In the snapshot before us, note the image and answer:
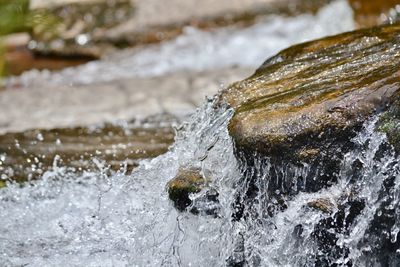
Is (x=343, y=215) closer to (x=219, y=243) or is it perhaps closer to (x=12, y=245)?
(x=219, y=243)

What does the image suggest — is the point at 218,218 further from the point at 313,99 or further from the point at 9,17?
the point at 9,17

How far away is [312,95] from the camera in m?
3.11

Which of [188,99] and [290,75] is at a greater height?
[290,75]

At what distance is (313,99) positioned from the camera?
121 inches

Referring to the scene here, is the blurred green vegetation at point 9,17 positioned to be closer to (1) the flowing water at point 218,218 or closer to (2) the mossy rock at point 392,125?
(1) the flowing water at point 218,218

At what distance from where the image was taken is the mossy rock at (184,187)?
3.18 m

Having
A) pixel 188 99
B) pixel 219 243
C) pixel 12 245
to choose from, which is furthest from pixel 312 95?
pixel 188 99

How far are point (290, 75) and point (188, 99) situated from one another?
209 cm

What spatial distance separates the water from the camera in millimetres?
6617

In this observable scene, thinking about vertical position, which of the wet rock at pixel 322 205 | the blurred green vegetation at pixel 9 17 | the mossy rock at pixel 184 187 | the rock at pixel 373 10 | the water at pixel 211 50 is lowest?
the water at pixel 211 50

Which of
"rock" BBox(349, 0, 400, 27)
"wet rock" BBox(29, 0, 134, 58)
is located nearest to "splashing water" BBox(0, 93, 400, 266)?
"wet rock" BBox(29, 0, 134, 58)

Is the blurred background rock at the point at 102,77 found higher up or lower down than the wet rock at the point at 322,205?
lower down

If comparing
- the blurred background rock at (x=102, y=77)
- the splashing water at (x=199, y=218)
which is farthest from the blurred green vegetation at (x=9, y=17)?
the splashing water at (x=199, y=218)

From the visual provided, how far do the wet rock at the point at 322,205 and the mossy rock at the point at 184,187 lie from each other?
16.8 inches
